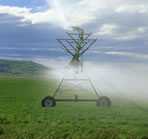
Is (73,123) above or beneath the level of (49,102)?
beneath

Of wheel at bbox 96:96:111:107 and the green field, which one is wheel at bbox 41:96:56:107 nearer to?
the green field

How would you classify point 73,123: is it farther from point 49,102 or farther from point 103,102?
point 49,102

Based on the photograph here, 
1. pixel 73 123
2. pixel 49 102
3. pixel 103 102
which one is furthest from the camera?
pixel 49 102

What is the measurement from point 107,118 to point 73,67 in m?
9.49

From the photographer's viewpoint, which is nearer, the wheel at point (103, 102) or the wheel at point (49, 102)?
the wheel at point (103, 102)

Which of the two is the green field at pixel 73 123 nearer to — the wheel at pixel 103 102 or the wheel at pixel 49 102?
the wheel at pixel 103 102

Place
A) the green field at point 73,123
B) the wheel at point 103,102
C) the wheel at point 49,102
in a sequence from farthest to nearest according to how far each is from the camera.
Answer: the wheel at point 49,102 < the wheel at point 103,102 < the green field at point 73,123

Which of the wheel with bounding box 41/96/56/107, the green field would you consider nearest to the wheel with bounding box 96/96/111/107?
the green field

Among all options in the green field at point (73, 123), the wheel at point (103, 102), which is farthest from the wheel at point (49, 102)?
the wheel at point (103, 102)

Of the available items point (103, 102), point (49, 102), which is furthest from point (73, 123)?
point (49, 102)

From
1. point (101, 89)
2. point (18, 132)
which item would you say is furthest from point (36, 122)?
point (101, 89)

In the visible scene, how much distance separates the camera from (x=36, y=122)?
37188 millimetres

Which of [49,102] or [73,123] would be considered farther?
[49,102]

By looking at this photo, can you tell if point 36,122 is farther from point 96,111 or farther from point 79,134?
point 96,111
